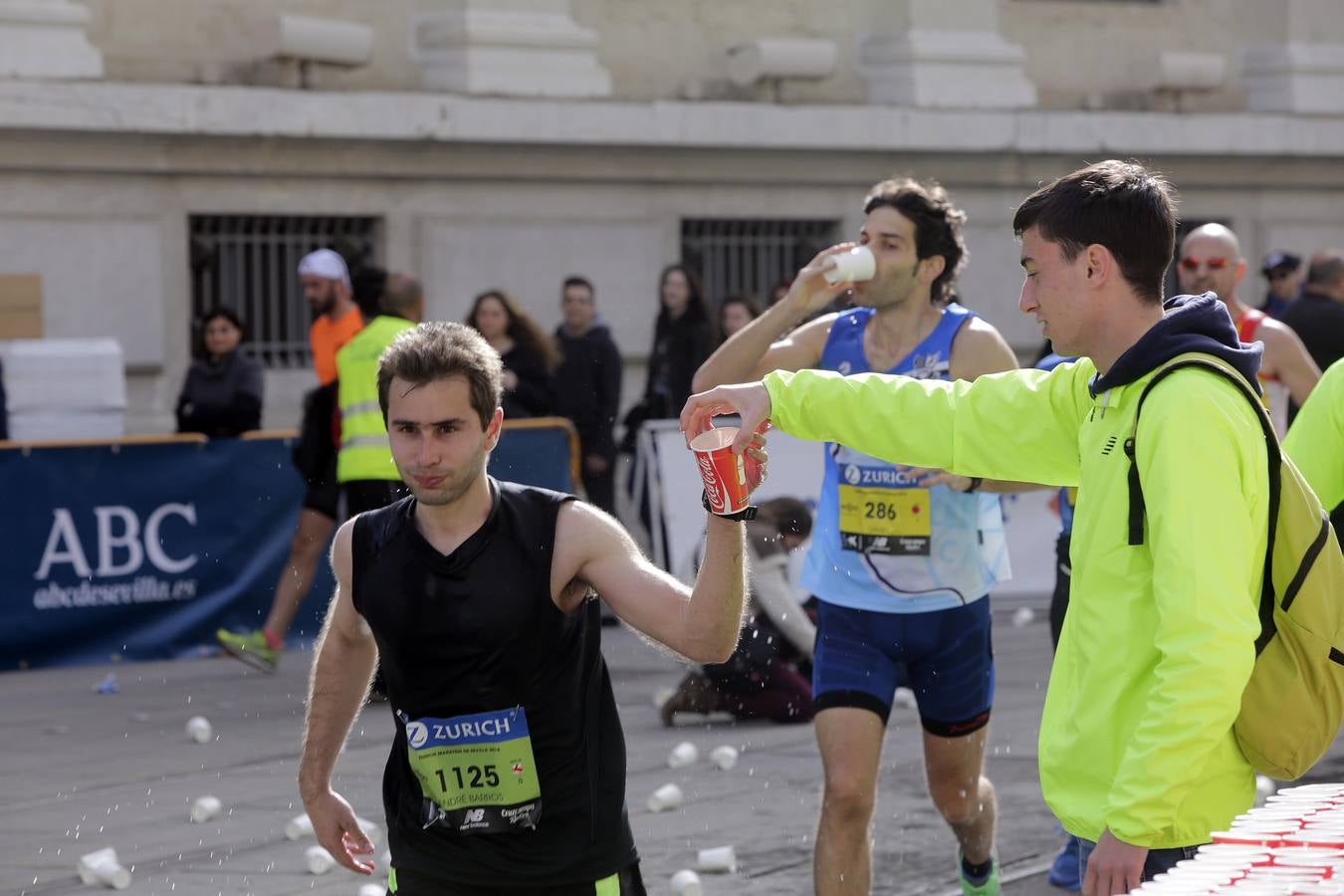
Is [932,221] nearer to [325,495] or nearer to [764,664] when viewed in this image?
[764,664]

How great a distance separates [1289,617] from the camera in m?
3.46

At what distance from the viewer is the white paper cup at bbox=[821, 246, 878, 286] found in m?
5.94

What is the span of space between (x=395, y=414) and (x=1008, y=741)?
5.26 m

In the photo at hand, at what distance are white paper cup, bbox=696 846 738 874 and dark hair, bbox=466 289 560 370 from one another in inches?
228

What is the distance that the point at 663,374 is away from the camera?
13.6 meters

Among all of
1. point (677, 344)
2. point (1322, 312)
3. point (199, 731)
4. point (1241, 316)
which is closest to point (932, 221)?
point (1241, 316)

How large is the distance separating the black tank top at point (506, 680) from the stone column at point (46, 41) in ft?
35.5

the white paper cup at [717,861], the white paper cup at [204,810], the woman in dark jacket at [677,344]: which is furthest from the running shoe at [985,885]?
the woman in dark jacket at [677,344]

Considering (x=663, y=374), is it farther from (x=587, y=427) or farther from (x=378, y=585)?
(x=378, y=585)

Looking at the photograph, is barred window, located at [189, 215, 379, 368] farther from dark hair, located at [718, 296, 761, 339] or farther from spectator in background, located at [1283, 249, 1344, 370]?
spectator in background, located at [1283, 249, 1344, 370]

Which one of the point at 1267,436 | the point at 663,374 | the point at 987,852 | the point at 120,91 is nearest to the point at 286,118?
the point at 120,91

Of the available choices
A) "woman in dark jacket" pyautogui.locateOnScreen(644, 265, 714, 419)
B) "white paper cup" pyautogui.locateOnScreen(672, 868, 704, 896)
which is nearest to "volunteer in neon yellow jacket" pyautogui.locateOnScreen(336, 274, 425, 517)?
"woman in dark jacket" pyautogui.locateOnScreen(644, 265, 714, 419)

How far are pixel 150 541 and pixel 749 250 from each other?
25.8 ft

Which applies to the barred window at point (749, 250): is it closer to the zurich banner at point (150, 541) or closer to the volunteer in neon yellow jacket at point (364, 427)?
the zurich banner at point (150, 541)
